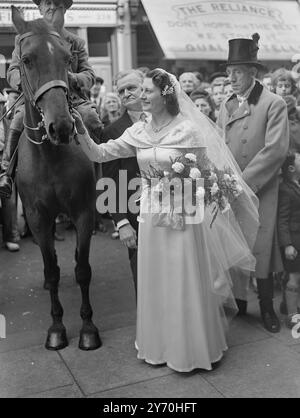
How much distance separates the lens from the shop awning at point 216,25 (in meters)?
9.17

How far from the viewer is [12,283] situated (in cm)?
559


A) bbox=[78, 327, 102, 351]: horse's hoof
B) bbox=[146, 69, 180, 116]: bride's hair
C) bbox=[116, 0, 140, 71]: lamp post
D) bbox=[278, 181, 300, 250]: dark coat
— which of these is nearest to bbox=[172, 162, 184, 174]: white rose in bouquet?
bbox=[146, 69, 180, 116]: bride's hair

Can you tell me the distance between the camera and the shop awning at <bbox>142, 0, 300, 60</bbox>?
30.1 feet

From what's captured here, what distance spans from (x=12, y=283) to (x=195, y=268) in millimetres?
2918

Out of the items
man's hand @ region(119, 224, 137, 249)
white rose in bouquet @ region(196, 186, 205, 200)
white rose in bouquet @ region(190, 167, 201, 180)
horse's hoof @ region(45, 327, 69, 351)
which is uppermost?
white rose in bouquet @ region(190, 167, 201, 180)

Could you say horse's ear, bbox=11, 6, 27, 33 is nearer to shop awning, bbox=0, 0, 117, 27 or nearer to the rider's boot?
shop awning, bbox=0, 0, 117, 27

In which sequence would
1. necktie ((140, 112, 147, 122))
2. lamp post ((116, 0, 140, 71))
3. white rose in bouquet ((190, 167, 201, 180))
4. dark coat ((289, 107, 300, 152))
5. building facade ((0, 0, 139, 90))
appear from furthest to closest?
lamp post ((116, 0, 140, 71)) < building facade ((0, 0, 139, 90)) < dark coat ((289, 107, 300, 152)) < necktie ((140, 112, 147, 122)) < white rose in bouquet ((190, 167, 201, 180))

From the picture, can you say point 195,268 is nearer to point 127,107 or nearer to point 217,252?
point 217,252

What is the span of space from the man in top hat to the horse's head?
1.41 metres

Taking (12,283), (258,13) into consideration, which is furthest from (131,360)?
(258,13)

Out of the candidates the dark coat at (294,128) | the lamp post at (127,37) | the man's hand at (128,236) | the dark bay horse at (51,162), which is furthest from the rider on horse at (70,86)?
the lamp post at (127,37)

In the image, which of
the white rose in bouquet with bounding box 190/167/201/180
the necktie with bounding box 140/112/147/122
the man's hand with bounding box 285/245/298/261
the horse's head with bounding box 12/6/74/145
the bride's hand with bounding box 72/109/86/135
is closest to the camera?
the horse's head with bounding box 12/6/74/145

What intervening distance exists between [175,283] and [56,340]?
1179mm

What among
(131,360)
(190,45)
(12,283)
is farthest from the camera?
(190,45)
